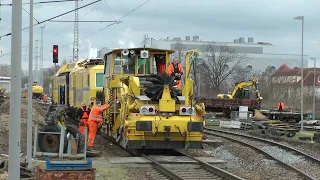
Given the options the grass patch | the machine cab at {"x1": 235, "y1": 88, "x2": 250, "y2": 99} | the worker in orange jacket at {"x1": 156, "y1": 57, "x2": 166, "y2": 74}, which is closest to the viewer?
the grass patch

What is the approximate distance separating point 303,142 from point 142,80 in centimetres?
770

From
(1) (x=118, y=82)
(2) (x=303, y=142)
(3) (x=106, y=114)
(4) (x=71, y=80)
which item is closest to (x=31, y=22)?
(1) (x=118, y=82)

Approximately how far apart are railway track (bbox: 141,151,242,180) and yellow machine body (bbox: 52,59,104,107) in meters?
8.05

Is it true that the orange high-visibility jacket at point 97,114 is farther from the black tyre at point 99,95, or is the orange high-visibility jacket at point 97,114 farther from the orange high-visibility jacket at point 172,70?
the black tyre at point 99,95

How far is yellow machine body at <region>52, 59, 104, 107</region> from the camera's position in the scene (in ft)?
65.8

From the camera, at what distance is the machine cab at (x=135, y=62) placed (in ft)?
48.4

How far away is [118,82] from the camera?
14.6 metres

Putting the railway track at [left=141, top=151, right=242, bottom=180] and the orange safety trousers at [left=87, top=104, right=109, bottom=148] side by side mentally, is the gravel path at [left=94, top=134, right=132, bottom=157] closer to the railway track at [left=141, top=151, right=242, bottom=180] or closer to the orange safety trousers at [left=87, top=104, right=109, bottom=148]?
the orange safety trousers at [left=87, top=104, right=109, bottom=148]

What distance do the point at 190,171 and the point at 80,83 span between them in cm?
1212

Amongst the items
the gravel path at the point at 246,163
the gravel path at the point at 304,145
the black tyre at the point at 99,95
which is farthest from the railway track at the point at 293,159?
the black tyre at the point at 99,95

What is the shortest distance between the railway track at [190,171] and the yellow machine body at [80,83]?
805 centimetres

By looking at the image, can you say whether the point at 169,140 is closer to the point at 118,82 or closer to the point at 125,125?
the point at 125,125

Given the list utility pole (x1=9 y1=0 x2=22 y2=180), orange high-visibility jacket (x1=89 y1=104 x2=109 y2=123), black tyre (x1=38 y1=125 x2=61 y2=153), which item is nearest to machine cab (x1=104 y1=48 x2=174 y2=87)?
orange high-visibility jacket (x1=89 y1=104 x2=109 y2=123)

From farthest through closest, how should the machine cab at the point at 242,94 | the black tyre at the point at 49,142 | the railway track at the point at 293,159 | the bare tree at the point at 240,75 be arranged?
the bare tree at the point at 240,75, the machine cab at the point at 242,94, the black tyre at the point at 49,142, the railway track at the point at 293,159
